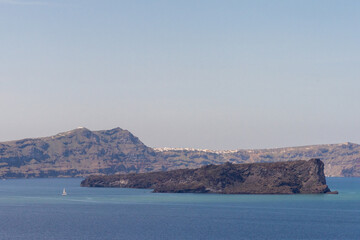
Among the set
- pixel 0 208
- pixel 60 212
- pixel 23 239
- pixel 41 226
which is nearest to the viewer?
pixel 23 239

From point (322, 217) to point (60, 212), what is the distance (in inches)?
2980

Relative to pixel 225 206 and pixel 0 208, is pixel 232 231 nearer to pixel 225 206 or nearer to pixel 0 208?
pixel 225 206

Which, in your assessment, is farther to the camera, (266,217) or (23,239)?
(266,217)

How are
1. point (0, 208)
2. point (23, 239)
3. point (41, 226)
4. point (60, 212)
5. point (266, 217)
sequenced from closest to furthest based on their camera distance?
point (23, 239) → point (41, 226) → point (266, 217) → point (60, 212) → point (0, 208)

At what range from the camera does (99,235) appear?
417 feet

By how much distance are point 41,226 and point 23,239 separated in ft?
66.8

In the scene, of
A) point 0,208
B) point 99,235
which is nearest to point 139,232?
point 99,235

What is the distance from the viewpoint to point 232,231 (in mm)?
134000

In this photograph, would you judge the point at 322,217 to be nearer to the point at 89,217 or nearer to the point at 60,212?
the point at 89,217

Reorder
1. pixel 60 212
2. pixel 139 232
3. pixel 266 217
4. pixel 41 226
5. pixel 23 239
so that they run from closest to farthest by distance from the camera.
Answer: pixel 23 239 → pixel 139 232 → pixel 41 226 → pixel 266 217 → pixel 60 212

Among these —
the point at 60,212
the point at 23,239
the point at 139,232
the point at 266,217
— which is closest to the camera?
the point at 23,239

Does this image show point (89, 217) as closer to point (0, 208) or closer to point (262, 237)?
point (0, 208)

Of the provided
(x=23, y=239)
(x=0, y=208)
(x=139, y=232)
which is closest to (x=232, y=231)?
(x=139, y=232)

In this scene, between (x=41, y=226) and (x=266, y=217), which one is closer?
(x=41, y=226)
